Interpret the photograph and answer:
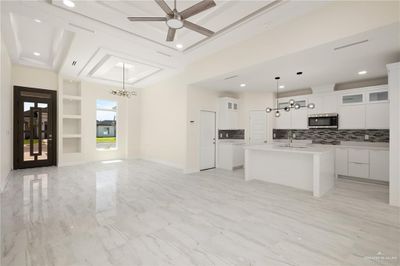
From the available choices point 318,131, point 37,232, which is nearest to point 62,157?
point 37,232

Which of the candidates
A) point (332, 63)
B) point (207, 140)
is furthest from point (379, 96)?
point (207, 140)

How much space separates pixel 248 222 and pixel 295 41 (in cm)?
320

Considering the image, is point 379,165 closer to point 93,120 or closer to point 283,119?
point 283,119

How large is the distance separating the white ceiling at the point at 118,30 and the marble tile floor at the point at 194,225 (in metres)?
3.39

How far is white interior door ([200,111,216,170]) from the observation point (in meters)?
6.38

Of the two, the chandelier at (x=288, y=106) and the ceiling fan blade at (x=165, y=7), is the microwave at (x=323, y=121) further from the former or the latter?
the ceiling fan blade at (x=165, y=7)

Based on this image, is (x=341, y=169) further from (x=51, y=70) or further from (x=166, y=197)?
(x=51, y=70)

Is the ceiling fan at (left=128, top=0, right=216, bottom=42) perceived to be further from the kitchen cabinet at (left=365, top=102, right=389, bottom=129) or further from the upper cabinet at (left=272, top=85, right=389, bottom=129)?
the kitchen cabinet at (left=365, top=102, right=389, bottom=129)

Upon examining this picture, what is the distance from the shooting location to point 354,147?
4957 millimetres

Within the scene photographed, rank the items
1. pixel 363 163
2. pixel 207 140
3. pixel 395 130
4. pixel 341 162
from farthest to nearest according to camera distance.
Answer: pixel 207 140
pixel 341 162
pixel 363 163
pixel 395 130

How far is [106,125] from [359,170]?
368 inches

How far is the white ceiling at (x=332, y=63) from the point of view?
9.53 feet

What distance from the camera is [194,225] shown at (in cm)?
260

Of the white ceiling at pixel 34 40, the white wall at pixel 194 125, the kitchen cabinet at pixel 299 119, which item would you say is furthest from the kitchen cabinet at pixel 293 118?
the white ceiling at pixel 34 40
